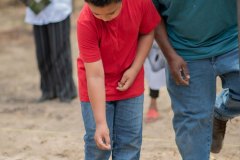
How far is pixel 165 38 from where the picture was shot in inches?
123

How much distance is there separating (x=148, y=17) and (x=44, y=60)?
9.89 ft

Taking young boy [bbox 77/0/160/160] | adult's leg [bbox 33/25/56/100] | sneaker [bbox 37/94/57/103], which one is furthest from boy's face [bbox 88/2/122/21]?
sneaker [bbox 37/94/57/103]

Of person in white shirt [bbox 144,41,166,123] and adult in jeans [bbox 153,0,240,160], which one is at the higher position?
adult in jeans [bbox 153,0,240,160]

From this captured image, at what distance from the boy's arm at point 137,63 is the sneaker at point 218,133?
85 cm

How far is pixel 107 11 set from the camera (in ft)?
8.75

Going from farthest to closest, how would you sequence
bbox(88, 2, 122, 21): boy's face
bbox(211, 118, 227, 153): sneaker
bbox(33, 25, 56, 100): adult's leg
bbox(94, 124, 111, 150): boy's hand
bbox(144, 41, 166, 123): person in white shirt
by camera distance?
bbox(33, 25, 56, 100): adult's leg
bbox(144, 41, 166, 123): person in white shirt
bbox(211, 118, 227, 153): sneaker
bbox(94, 124, 111, 150): boy's hand
bbox(88, 2, 122, 21): boy's face

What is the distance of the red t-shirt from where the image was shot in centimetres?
282

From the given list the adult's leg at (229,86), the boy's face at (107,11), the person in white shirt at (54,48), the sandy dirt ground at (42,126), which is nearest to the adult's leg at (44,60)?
the person in white shirt at (54,48)

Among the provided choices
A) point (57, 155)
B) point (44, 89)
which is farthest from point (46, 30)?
point (57, 155)

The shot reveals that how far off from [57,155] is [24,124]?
1095 millimetres

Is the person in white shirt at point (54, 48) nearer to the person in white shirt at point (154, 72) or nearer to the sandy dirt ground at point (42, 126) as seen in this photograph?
the sandy dirt ground at point (42, 126)

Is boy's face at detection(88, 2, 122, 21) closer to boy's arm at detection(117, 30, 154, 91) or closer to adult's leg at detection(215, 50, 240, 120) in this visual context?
boy's arm at detection(117, 30, 154, 91)

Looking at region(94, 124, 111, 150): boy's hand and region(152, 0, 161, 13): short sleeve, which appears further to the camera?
region(152, 0, 161, 13): short sleeve

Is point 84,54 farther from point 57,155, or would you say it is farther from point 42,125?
point 42,125
